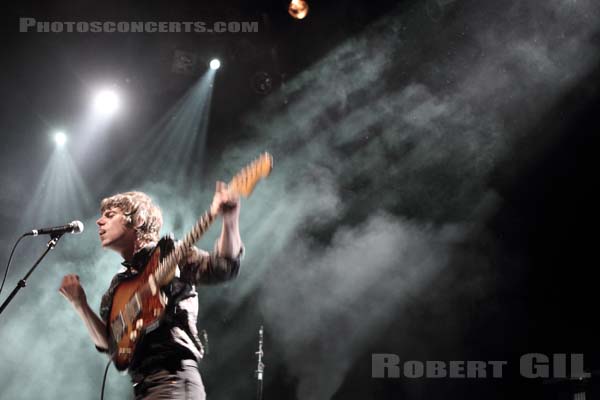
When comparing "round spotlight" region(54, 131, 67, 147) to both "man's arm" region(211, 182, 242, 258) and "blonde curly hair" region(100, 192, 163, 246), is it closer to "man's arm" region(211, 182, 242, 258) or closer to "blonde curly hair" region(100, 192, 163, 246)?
"blonde curly hair" region(100, 192, 163, 246)

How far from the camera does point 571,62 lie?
7.66m

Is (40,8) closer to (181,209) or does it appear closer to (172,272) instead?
(181,209)

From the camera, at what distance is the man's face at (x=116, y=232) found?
2432mm

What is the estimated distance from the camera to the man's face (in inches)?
95.7

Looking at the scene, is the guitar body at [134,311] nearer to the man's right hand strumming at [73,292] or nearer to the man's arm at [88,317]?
the man's arm at [88,317]

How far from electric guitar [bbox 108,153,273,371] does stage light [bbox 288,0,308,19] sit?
19.8ft

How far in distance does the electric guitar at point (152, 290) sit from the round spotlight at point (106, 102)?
6.44 metres

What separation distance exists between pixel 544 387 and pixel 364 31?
16.5 feet

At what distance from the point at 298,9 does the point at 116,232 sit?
19.8 feet

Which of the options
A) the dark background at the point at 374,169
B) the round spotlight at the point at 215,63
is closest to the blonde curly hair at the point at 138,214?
the dark background at the point at 374,169

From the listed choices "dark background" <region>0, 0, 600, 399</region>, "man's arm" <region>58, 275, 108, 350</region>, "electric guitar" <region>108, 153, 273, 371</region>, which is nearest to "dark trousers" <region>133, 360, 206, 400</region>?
"electric guitar" <region>108, 153, 273, 371</region>

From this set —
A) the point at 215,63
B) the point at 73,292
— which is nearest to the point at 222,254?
the point at 73,292

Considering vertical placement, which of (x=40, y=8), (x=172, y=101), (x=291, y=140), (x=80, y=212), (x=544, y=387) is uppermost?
(x=40, y=8)

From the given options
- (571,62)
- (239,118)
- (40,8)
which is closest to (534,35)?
(571,62)
